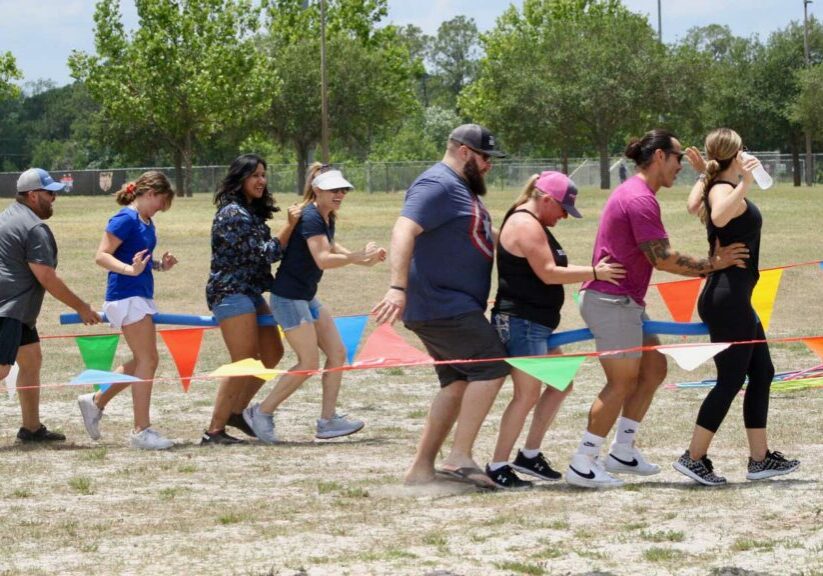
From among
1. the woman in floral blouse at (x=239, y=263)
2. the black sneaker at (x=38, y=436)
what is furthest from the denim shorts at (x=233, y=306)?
the black sneaker at (x=38, y=436)

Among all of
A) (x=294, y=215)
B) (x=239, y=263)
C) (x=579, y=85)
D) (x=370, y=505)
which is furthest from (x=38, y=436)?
(x=579, y=85)

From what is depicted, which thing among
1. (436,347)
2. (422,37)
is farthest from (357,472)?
(422,37)

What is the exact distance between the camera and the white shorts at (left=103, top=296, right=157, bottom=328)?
8.23 m

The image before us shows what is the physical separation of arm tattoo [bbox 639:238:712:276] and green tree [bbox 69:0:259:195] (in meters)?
55.0

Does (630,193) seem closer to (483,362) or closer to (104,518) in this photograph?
(483,362)

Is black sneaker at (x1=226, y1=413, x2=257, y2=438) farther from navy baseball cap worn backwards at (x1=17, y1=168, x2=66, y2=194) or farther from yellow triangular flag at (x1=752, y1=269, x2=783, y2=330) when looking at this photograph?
yellow triangular flag at (x1=752, y1=269, x2=783, y2=330)

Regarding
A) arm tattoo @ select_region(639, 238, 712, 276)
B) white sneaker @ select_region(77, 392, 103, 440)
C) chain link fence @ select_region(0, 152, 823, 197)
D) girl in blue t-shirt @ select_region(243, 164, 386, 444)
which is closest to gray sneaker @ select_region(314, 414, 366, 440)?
girl in blue t-shirt @ select_region(243, 164, 386, 444)

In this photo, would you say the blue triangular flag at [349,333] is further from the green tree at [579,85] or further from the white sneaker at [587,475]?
the green tree at [579,85]

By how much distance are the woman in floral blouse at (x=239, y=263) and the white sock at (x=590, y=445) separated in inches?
93.1

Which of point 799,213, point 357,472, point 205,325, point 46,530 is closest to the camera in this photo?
point 46,530

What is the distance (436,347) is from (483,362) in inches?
9.9

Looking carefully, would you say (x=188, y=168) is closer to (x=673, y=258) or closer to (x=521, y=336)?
(x=521, y=336)

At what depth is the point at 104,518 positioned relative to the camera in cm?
607

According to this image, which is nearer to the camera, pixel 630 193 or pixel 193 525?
pixel 193 525
